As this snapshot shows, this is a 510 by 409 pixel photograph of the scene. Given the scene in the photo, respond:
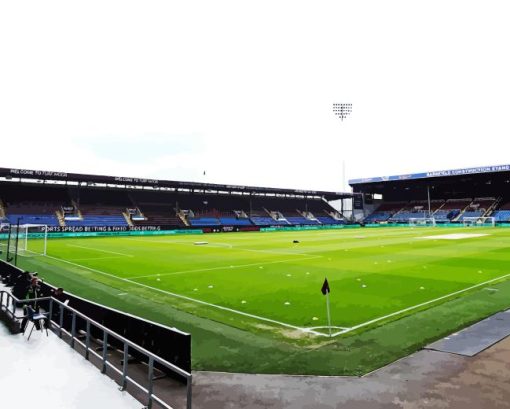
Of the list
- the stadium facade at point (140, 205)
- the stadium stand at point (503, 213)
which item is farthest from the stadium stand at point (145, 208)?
the stadium stand at point (503, 213)

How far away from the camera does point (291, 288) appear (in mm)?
16219

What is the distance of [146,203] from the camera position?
75688 millimetres

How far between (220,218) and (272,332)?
227 ft

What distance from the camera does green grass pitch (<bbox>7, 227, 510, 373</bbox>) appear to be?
1084 centimetres

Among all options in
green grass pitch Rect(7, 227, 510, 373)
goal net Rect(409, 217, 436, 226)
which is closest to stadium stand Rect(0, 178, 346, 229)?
goal net Rect(409, 217, 436, 226)

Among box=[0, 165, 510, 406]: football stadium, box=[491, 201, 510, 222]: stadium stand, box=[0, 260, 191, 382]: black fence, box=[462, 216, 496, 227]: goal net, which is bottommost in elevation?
box=[0, 165, 510, 406]: football stadium

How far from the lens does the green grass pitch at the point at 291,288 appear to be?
10.8m

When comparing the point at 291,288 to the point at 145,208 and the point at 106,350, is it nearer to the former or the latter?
the point at 106,350

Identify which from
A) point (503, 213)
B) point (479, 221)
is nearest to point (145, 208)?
point (479, 221)

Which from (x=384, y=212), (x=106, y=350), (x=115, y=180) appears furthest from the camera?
(x=384, y=212)

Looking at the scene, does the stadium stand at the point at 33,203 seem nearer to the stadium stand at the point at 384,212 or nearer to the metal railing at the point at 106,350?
the metal railing at the point at 106,350

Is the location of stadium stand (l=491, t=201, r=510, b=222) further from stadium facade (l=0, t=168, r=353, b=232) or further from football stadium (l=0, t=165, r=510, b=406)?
football stadium (l=0, t=165, r=510, b=406)

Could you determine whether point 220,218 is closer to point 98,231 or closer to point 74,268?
point 98,231

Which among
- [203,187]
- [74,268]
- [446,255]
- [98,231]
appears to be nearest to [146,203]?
[203,187]
